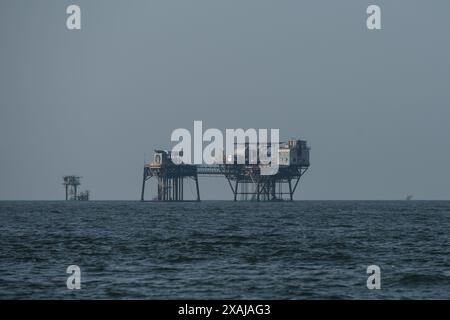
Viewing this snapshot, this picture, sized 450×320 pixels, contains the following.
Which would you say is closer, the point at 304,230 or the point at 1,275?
the point at 1,275

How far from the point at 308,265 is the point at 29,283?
12.6 m

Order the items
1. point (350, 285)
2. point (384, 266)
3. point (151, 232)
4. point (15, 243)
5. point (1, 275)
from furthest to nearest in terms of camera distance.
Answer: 1. point (151, 232)
2. point (15, 243)
3. point (384, 266)
4. point (1, 275)
5. point (350, 285)

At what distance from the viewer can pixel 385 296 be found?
3152 centimetres

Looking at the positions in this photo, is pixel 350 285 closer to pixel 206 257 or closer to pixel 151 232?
pixel 206 257

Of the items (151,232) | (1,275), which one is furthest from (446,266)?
(151,232)

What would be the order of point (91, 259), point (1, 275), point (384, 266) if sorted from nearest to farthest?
point (1, 275) < point (384, 266) < point (91, 259)

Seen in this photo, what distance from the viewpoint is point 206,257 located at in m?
45.7

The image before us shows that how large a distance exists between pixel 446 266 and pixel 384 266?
2.61m
